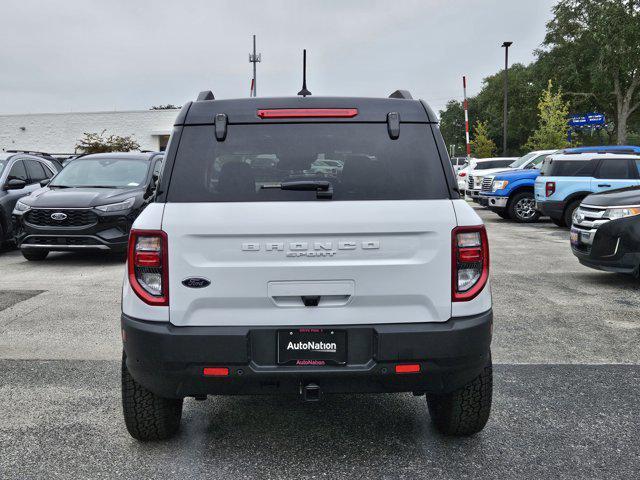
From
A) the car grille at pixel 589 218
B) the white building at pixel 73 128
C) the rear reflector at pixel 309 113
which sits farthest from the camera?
the white building at pixel 73 128

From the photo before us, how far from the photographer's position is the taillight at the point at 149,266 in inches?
121

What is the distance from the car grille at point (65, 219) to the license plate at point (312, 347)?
797 cm

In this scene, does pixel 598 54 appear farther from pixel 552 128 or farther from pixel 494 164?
pixel 494 164

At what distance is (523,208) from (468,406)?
16104mm

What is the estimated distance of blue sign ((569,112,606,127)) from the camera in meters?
47.8

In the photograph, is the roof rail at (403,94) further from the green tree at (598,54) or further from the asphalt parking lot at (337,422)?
the green tree at (598,54)

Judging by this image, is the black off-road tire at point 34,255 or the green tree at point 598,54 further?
the green tree at point 598,54

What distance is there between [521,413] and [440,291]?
1461 millimetres

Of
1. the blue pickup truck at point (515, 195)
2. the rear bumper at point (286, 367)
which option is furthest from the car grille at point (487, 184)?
the rear bumper at point (286, 367)

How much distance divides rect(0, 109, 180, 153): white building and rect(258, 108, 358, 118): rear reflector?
Result: 4650cm

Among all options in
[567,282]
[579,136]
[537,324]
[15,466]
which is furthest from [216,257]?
[579,136]

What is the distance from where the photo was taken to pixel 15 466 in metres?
3.38

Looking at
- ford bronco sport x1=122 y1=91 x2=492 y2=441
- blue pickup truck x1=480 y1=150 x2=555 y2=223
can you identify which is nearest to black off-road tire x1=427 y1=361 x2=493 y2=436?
ford bronco sport x1=122 y1=91 x2=492 y2=441

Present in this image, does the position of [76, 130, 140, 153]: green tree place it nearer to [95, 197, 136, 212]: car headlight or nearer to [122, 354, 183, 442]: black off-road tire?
[95, 197, 136, 212]: car headlight
